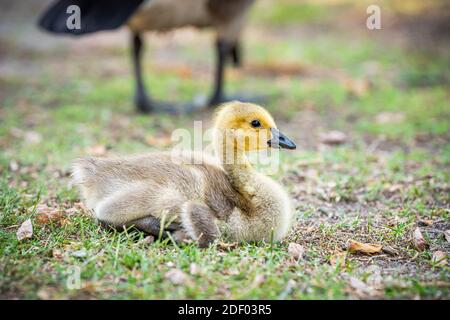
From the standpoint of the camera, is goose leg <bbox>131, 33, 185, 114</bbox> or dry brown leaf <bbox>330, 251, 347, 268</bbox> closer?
dry brown leaf <bbox>330, 251, 347, 268</bbox>

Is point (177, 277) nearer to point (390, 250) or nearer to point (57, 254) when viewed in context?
point (57, 254)

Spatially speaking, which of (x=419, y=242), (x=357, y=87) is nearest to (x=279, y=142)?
(x=419, y=242)

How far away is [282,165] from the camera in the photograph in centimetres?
519

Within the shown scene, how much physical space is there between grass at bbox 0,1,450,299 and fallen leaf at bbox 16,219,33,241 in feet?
0.17

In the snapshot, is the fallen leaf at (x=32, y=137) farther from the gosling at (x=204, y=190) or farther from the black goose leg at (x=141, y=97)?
the gosling at (x=204, y=190)

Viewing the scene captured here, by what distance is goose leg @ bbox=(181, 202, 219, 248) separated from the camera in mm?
3250

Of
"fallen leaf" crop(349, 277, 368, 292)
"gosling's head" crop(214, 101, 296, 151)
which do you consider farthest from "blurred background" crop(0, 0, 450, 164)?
"fallen leaf" crop(349, 277, 368, 292)

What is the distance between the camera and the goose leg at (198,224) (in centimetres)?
325

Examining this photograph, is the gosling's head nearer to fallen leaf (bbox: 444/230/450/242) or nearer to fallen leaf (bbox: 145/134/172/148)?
fallen leaf (bbox: 444/230/450/242)

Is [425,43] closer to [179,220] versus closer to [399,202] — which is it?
[399,202]

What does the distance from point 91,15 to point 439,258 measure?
396cm

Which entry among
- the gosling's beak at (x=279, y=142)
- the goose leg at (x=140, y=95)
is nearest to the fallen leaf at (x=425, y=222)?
the gosling's beak at (x=279, y=142)

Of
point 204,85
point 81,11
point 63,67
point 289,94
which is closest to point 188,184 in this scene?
point 81,11
